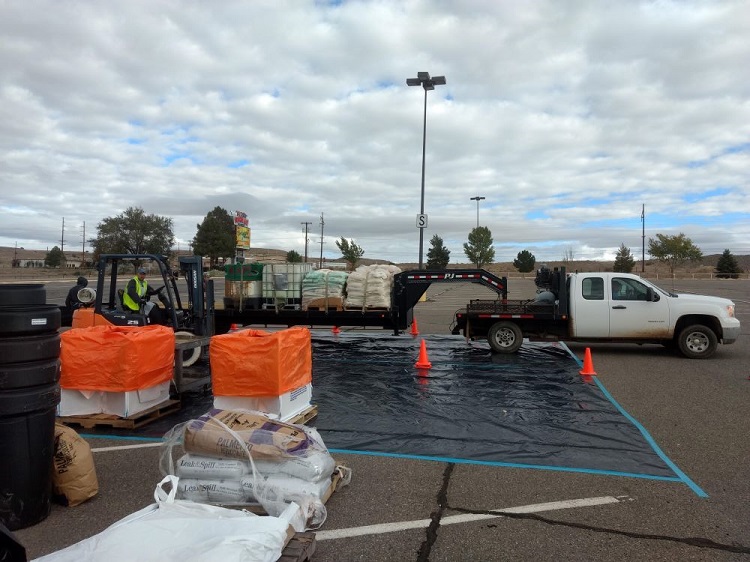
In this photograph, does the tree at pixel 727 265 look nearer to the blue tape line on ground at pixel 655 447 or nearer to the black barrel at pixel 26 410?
the blue tape line on ground at pixel 655 447

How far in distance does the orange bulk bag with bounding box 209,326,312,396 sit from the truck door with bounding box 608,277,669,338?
784 cm

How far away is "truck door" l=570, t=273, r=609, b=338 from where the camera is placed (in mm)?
11406

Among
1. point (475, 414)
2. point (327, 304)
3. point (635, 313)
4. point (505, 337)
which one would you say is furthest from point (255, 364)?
point (635, 313)

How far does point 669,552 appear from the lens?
3.49 meters

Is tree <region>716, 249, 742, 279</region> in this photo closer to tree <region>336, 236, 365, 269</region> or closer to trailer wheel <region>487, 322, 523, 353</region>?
tree <region>336, 236, 365, 269</region>

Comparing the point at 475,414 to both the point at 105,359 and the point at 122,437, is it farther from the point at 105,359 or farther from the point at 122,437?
the point at 105,359

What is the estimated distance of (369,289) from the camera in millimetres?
11180

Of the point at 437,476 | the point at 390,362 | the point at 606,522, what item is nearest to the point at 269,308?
the point at 390,362

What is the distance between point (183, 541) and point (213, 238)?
3409 inches

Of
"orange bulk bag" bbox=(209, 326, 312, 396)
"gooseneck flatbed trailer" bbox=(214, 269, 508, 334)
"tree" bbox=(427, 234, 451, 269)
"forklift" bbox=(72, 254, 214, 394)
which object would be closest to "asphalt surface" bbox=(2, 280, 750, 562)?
"orange bulk bag" bbox=(209, 326, 312, 396)

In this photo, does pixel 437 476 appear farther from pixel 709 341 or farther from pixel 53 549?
pixel 709 341

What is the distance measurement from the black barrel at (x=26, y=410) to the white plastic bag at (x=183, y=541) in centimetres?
111

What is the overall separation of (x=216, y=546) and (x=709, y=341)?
11.1 meters

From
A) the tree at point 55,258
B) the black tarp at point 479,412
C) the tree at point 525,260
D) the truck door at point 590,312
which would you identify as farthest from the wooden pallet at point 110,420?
the tree at point 55,258
